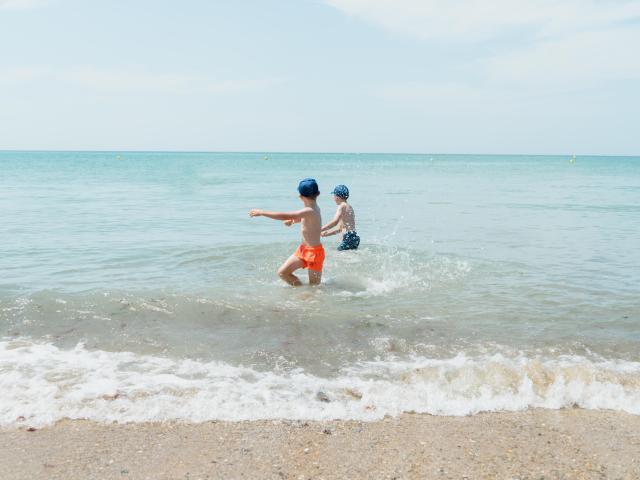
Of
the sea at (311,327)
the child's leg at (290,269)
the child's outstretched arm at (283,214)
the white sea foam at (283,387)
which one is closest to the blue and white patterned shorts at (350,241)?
the sea at (311,327)

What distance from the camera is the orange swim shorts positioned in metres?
9.20

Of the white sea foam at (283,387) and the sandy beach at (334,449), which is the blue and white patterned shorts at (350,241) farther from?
the sandy beach at (334,449)

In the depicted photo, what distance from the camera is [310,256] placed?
9188 millimetres

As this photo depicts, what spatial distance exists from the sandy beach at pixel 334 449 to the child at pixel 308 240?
15.5 ft

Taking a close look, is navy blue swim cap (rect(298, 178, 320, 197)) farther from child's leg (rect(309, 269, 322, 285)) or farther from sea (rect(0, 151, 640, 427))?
sea (rect(0, 151, 640, 427))

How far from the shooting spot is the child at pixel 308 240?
8.88 m

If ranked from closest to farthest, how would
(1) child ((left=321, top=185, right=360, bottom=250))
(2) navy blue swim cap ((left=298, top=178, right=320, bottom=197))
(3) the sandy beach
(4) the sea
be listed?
(3) the sandy beach < (4) the sea < (2) navy blue swim cap ((left=298, top=178, right=320, bottom=197)) < (1) child ((left=321, top=185, right=360, bottom=250))

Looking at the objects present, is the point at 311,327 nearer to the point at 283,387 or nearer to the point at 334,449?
the point at 283,387

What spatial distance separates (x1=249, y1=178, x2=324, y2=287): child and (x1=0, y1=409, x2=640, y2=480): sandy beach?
15.5 feet

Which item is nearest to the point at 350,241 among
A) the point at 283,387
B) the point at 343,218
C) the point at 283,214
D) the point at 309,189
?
the point at 343,218

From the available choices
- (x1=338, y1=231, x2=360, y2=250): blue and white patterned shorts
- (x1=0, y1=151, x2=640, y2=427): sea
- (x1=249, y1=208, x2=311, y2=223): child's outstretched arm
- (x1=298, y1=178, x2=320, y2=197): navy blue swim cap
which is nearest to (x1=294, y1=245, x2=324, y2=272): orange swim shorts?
(x1=0, y1=151, x2=640, y2=427): sea

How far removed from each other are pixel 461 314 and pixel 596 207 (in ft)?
62.7

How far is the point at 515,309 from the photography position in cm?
804

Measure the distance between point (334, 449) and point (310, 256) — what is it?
17.2 ft
